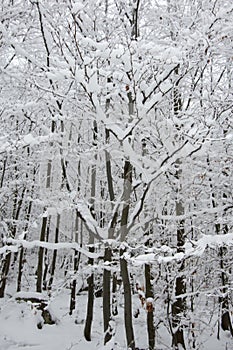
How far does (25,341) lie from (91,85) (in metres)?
7.08

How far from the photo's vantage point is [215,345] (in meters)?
9.20

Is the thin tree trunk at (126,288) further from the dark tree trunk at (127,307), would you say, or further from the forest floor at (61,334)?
the forest floor at (61,334)

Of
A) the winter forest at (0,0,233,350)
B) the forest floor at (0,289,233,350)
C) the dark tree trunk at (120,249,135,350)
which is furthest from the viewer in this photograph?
the forest floor at (0,289,233,350)

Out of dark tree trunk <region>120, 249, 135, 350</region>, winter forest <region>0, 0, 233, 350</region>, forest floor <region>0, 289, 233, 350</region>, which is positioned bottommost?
forest floor <region>0, 289, 233, 350</region>

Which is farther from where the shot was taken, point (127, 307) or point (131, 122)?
point (127, 307)

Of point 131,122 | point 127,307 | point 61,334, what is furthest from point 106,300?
point 61,334

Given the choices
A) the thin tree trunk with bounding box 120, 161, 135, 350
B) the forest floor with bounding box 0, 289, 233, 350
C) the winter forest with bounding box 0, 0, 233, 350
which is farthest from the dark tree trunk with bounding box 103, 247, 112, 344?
the forest floor with bounding box 0, 289, 233, 350

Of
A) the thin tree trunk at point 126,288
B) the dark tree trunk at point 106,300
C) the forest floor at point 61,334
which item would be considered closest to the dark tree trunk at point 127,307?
the thin tree trunk at point 126,288

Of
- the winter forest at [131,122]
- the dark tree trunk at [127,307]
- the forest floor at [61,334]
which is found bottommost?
the forest floor at [61,334]

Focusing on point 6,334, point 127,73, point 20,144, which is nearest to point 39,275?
point 6,334

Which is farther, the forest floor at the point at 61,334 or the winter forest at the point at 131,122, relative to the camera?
the forest floor at the point at 61,334

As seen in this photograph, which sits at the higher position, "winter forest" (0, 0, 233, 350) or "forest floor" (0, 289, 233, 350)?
"winter forest" (0, 0, 233, 350)

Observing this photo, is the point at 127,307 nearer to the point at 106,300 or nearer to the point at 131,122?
the point at 106,300

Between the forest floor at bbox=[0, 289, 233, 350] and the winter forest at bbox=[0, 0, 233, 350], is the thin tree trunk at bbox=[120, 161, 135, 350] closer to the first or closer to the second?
the winter forest at bbox=[0, 0, 233, 350]
